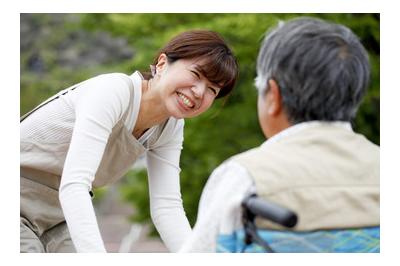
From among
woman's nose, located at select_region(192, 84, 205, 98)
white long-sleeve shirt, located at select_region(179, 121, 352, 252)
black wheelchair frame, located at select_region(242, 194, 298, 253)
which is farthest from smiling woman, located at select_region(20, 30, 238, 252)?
black wheelchair frame, located at select_region(242, 194, 298, 253)

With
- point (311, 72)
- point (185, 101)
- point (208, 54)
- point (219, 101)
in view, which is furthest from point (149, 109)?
point (219, 101)

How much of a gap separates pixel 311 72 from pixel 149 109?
3.23ft

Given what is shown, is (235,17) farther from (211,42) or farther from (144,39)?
(211,42)

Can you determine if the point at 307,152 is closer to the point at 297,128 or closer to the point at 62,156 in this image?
the point at 297,128

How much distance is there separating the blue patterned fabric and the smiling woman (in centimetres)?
66

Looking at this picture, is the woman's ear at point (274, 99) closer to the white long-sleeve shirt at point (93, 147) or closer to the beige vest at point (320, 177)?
the beige vest at point (320, 177)

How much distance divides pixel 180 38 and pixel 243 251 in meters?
1.04

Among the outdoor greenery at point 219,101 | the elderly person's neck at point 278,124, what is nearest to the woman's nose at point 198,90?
the elderly person's neck at point 278,124

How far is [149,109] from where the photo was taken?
262cm

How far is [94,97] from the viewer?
2400 millimetres

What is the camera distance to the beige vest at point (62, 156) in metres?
2.62

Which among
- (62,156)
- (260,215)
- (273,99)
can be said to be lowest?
(62,156)
